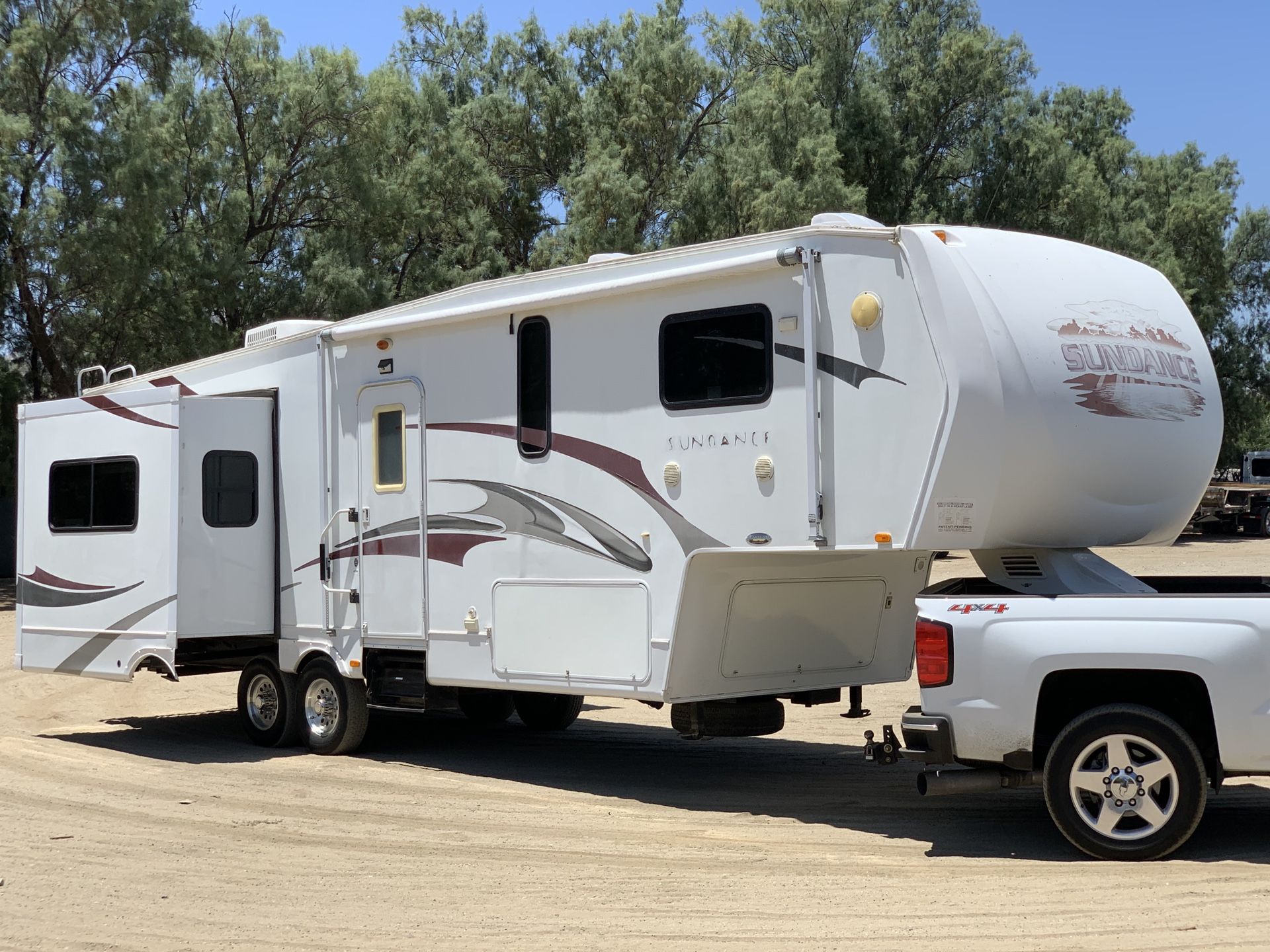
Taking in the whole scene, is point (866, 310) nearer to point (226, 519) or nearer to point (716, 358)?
point (716, 358)

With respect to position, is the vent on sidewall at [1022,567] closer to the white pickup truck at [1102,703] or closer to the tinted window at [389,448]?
the white pickup truck at [1102,703]

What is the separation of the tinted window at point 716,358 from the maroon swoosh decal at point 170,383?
200 inches

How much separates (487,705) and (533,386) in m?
4.16

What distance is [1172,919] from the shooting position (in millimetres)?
5742

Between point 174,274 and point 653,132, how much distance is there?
12742mm

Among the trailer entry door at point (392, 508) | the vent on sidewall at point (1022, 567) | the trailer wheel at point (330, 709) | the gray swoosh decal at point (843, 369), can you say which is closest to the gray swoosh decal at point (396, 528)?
the trailer entry door at point (392, 508)

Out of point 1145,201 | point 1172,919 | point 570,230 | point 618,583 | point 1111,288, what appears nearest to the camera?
point 1172,919

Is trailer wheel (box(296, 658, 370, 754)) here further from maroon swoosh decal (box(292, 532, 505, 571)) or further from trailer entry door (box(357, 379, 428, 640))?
maroon swoosh decal (box(292, 532, 505, 571))

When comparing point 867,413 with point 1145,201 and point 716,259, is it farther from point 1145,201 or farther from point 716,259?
point 1145,201

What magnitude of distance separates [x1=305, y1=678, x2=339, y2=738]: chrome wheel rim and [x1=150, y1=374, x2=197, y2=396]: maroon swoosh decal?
8.93 feet

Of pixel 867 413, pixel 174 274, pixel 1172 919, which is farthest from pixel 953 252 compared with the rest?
pixel 174 274

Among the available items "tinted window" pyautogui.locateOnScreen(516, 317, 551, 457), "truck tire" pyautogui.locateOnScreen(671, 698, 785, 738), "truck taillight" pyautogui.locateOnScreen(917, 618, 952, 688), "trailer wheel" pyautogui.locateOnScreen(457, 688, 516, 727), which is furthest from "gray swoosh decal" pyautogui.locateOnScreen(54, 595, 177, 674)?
"truck taillight" pyautogui.locateOnScreen(917, 618, 952, 688)

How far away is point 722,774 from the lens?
1005cm

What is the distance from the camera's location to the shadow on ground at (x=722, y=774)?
7637 mm
